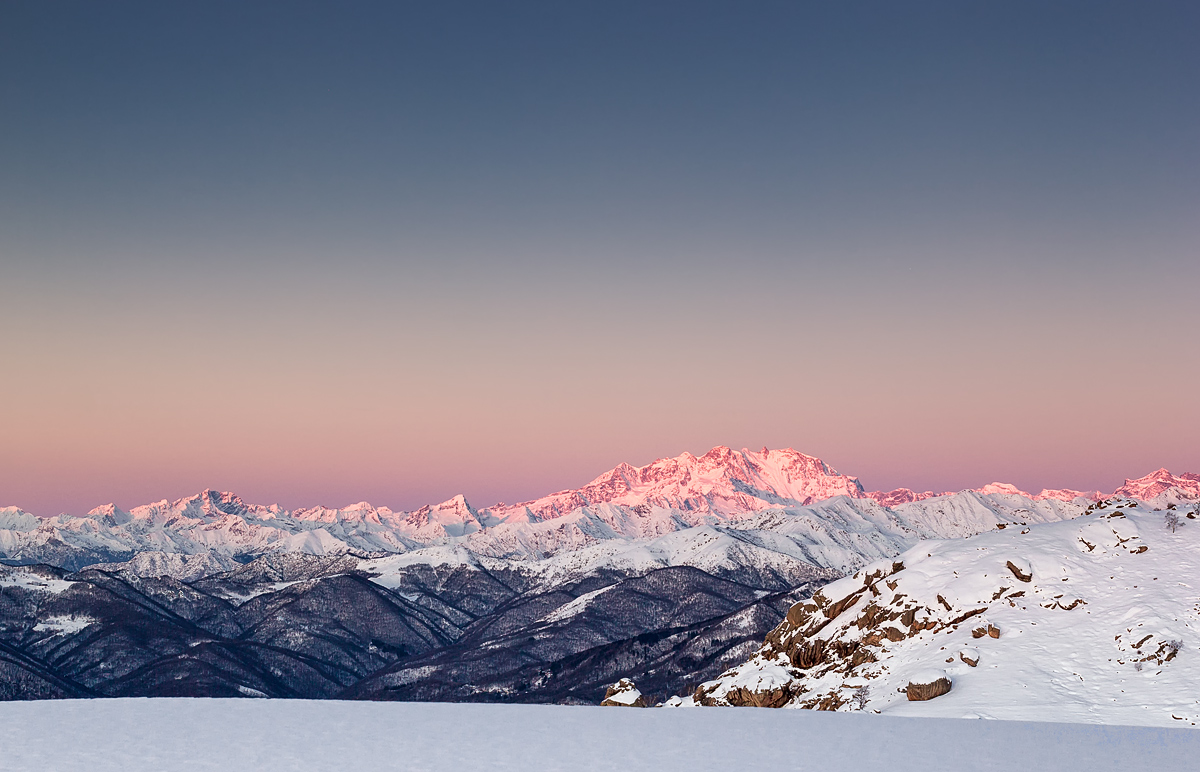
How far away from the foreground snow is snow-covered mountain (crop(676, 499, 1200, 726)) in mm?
24053

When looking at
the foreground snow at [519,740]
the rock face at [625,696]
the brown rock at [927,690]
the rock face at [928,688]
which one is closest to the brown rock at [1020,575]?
the rock face at [928,688]

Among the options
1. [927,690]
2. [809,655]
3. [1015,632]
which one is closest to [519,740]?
[927,690]

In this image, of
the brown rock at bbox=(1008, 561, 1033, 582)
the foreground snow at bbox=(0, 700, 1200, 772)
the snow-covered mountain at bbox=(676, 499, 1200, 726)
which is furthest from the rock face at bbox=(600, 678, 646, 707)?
the foreground snow at bbox=(0, 700, 1200, 772)

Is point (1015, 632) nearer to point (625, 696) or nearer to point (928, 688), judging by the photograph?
point (928, 688)

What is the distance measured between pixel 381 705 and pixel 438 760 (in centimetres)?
1159

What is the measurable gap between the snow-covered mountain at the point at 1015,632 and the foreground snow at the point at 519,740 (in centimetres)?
2405

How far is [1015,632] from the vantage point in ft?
233

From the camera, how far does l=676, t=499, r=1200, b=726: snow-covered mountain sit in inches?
2355

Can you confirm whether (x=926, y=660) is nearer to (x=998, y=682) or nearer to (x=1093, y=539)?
(x=998, y=682)

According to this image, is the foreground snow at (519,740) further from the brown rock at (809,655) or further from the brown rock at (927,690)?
the brown rock at (809,655)

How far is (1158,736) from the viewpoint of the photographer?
119ft

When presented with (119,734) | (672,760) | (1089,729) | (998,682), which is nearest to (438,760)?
(672,760)

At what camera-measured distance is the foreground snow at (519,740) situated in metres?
29.2

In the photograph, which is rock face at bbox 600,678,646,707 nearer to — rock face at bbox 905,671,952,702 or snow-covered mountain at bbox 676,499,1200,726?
snow-covered mountain at bbox 676,499,1200,726
